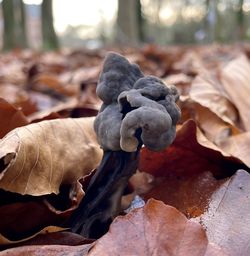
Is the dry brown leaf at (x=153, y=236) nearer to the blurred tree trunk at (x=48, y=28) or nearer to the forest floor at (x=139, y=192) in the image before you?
the forest floor at (x=139, y=192)

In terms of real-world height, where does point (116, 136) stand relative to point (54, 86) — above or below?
above

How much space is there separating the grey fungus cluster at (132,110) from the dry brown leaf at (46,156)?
12 cm

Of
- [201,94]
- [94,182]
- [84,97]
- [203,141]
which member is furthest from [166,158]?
[84,97]

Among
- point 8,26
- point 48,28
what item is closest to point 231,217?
point 48,28

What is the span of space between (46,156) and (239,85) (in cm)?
97

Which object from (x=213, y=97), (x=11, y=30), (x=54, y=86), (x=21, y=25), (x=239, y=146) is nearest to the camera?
(x=239, y=146)

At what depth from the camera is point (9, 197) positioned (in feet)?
3.03

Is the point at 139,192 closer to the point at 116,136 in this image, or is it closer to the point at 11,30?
the point at 116,136

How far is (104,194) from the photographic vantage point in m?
0.93

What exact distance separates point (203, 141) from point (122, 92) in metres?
0.33

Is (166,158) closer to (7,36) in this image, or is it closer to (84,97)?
(84,97)

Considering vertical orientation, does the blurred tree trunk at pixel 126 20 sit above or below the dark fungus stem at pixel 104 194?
below

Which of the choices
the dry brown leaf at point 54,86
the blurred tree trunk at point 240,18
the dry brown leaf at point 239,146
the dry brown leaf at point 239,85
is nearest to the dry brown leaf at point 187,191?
the dry brown leaf at point 239,146

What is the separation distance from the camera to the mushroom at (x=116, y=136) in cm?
84
